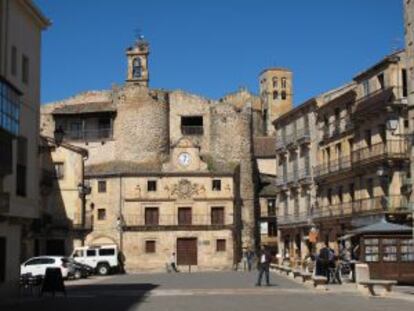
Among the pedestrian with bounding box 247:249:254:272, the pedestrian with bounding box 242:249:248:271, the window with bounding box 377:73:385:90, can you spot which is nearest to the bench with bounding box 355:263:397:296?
the window with bounding box 377:73:385:90

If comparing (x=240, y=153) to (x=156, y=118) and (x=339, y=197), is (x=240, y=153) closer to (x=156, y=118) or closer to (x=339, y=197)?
Result: (x=156, y=118)

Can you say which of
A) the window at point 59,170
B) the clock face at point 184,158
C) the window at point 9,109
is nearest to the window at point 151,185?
the clock face at point 184,158

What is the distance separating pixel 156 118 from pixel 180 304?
154 feet

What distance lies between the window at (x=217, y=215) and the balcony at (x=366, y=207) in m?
8.02

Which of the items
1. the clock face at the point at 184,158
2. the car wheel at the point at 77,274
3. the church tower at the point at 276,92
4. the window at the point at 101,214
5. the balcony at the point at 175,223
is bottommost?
the car wheel at the point at 77,274

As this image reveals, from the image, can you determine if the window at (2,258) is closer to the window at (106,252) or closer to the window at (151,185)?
the window at (106,252)

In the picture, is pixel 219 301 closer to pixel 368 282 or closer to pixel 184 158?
pixel 368 282

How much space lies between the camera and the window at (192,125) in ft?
228

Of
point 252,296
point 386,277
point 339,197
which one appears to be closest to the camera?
point 252,296

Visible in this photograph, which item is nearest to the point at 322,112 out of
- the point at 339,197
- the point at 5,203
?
the point at 339,197

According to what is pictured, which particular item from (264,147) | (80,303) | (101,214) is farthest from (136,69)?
(80,303)

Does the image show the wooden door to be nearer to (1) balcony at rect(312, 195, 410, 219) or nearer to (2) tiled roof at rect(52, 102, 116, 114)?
(1) balcony at rect(312, 195, 410, 219)

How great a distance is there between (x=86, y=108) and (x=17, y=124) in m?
43.6

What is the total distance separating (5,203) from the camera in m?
23.5
